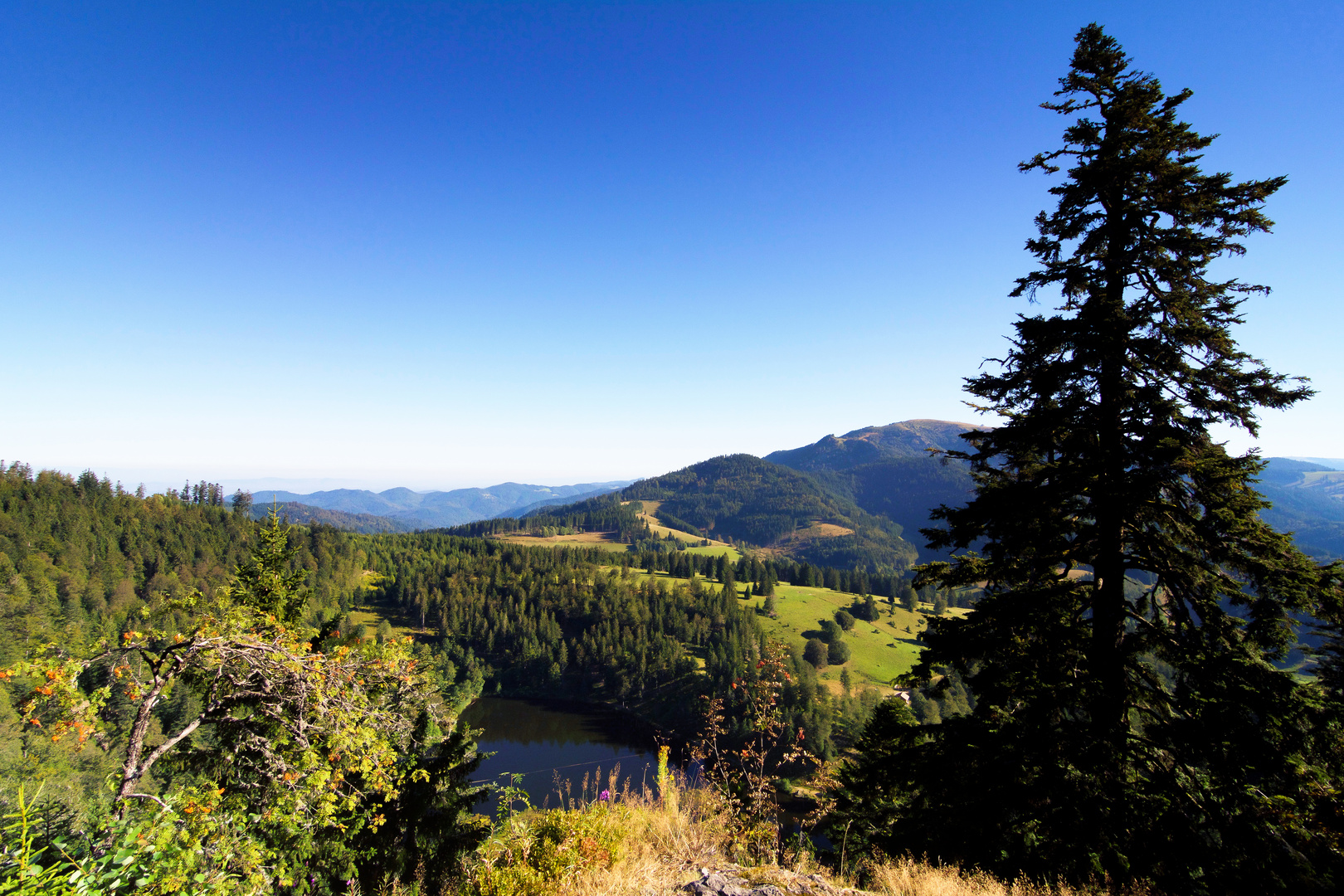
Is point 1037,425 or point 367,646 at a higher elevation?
point 1037,425

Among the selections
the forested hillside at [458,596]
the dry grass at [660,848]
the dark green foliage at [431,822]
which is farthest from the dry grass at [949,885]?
the forested hillside at [458,596]

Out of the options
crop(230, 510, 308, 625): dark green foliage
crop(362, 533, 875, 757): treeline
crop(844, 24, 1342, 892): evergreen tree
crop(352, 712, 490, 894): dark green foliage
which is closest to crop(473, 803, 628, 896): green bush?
crop(844, 24, 1342, 892): evergreen tree

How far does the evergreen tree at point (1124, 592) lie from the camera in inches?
222

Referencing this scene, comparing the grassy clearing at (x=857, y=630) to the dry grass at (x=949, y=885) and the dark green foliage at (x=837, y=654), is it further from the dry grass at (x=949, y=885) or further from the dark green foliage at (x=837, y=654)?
the dry grass at (x=949, y=885)

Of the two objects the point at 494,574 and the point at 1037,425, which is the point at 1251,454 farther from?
the point at 494,574

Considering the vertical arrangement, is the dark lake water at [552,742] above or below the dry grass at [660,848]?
below

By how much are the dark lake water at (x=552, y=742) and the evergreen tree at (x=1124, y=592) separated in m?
46.5

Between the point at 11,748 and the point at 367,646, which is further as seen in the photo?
the point at 11,748

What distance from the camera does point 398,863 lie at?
1470 cm

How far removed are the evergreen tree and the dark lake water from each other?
153ft

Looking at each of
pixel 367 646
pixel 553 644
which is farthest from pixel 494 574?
pixel 367 646

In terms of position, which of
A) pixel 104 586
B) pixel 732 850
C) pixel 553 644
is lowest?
pixel 553 644

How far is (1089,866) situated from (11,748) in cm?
4036

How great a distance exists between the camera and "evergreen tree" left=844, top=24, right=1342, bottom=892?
564 cm
